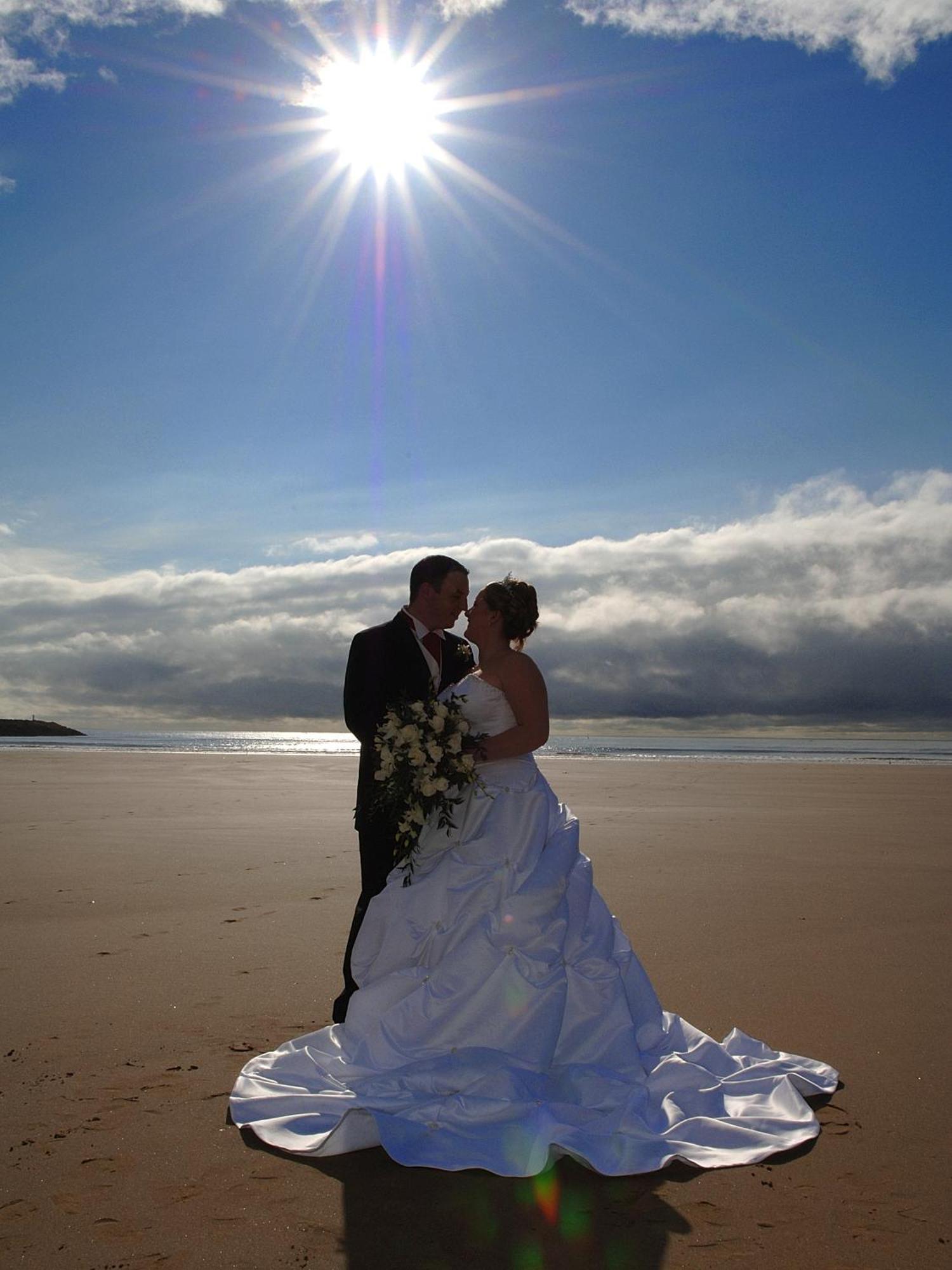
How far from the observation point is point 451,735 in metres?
4.37

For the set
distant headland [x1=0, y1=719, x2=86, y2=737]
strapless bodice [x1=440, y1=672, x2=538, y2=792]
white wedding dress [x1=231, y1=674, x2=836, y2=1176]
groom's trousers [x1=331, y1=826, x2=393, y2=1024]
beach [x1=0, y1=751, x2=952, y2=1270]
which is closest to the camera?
beach [x1=0, y1=751, x2=952, y2=1270]

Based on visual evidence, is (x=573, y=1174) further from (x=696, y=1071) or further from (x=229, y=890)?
(x=229, y=890)

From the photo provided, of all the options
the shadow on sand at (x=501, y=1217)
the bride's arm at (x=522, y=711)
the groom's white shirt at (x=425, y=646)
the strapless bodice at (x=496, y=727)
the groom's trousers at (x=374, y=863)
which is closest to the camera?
the shadow on sand at (x=501, y=1217)

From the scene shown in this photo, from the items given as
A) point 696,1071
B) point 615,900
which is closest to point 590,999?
point 696,1071

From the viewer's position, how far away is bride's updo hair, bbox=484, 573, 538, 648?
467 cm

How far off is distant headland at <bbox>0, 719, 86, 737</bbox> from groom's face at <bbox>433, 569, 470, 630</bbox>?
247 feet

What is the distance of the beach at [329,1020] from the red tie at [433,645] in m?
2.15

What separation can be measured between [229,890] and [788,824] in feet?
28.5

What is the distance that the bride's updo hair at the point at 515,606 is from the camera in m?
4.67

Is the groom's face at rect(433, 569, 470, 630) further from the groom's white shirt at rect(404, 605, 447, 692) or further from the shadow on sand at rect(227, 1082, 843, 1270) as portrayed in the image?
the shadow on sand at rect(227, 1082, 843, 1270)

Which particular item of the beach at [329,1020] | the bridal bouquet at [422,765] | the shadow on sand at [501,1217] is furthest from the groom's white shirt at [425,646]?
the shadow on sand at [501,1217]

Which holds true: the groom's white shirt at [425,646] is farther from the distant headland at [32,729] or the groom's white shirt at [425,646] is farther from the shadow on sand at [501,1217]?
the distant headland at [32,729]

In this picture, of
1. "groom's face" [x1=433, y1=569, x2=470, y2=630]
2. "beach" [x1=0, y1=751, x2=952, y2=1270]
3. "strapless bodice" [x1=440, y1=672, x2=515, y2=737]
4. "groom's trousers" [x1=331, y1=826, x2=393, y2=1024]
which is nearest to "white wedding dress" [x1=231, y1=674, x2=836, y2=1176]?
"strapless bodice" [x1=440, y1=672, x2=515, y2=737]

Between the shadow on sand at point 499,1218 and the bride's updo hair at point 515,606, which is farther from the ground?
the bride's updo hair at point 515,606
